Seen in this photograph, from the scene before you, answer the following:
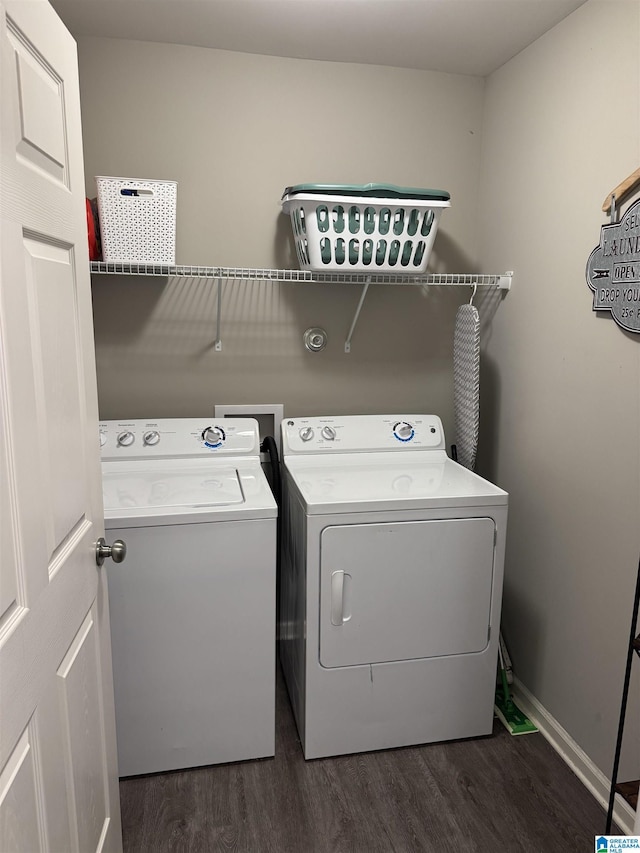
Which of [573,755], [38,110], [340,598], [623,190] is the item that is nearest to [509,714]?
[573,755]

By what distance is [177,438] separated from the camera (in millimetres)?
2352

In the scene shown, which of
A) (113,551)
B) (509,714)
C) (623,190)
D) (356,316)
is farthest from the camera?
(356,316)

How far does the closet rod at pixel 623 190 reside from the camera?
172 centimetres

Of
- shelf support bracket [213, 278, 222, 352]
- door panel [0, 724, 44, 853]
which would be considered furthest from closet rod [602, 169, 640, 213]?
door panel [0, 724, 44, 853]

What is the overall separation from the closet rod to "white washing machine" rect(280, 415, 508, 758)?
93cm

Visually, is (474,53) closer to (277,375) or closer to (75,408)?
(277,375)

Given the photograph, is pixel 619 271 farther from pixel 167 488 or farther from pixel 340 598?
pixel 167 488

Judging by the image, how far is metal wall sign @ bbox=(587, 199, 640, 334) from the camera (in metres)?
1.73

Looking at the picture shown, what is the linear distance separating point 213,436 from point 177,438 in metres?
0.13

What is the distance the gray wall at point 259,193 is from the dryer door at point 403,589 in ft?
2.64

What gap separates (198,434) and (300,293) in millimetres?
700

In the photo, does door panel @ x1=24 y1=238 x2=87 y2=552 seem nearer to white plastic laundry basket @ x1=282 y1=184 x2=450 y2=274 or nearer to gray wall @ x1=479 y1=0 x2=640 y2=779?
white plastic laundry basket @ x1=282 y1=184 x2=450 y2=274

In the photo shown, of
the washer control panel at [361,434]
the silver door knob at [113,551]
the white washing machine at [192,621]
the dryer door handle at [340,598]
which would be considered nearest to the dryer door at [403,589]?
the dryer door handle at [340,598]

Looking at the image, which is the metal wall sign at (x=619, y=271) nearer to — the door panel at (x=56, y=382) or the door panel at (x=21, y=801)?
A: the door panel at (x=56, y=382)
